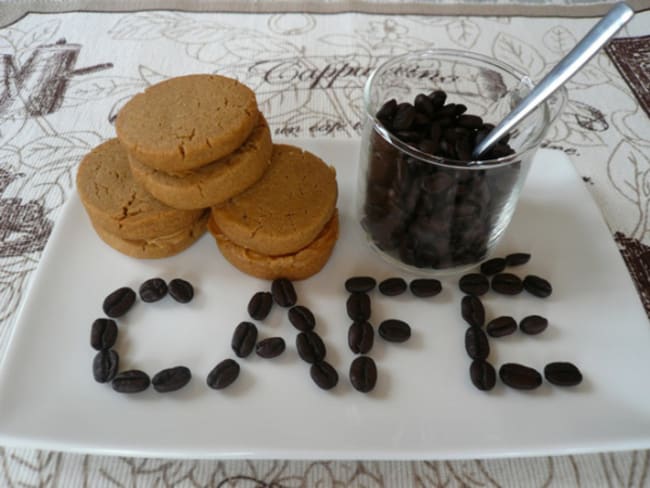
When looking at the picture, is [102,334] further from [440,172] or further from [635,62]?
[635,62]

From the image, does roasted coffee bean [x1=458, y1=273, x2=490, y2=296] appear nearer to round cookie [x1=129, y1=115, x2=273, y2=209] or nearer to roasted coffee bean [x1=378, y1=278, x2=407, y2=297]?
roasted coffee bean [x1=378, y1=278, x2=407, y2=297]

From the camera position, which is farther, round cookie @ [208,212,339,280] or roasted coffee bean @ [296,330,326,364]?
round cookie @ [208,212,339,280]

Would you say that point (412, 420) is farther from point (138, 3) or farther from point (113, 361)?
point (138, 3)

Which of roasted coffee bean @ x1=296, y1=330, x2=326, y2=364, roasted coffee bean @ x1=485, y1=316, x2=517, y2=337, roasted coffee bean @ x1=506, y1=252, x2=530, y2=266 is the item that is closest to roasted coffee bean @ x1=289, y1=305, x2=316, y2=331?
roasted coffee bean @ x1=296, y1=330, x2=326, y2=364

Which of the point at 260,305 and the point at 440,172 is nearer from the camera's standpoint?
the point at 440,172

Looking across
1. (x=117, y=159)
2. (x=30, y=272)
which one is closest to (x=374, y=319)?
(x=117, y=159)

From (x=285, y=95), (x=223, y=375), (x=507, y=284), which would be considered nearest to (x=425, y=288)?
(x=507, y=284)
